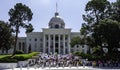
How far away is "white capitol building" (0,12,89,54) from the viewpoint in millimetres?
119250

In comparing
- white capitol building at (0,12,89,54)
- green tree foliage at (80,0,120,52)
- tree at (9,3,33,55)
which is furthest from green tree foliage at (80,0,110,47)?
white capitol building at (0,12,89,54)

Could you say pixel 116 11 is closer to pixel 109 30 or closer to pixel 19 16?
pixel 109 30

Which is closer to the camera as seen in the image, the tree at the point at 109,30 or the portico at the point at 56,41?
the tree at the point at 109,30

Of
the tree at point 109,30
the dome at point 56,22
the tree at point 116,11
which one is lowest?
the tree at point 109,30

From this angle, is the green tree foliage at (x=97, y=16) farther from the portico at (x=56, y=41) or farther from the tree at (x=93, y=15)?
the portico at (x=56, y=41)

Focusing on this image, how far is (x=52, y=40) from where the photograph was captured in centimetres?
12238

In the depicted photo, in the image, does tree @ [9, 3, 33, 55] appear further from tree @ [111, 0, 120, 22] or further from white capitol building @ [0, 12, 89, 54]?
white capitol building @ [0, 12, 89, 54]

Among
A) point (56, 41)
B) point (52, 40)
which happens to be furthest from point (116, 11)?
point (52, 40)

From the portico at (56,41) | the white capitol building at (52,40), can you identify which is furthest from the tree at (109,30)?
the portico at (56,41)

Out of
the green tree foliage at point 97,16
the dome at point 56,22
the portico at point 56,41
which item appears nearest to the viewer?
the green tree foliage at point 97,16

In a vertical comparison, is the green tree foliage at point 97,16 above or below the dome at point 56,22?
below

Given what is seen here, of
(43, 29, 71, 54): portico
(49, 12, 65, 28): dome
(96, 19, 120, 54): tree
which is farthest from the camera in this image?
(49, 12, 65, 28): dome

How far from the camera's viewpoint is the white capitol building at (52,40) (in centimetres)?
11925

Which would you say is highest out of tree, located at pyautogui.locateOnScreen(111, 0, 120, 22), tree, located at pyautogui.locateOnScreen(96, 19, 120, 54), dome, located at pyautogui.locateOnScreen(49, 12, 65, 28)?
dome, located at pyautogui.locateOnScreen(49, 12, 65, 28)
